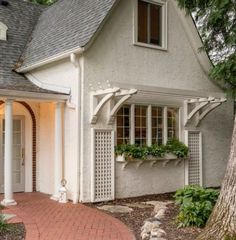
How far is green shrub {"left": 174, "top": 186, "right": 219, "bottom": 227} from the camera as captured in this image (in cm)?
717

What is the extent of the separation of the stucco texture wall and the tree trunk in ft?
13.6

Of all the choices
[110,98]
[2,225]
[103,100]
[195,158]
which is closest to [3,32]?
[103,100]

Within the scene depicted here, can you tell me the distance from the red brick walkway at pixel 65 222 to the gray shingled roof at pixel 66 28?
3.97m

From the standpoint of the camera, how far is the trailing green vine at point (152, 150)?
10227 millimetres

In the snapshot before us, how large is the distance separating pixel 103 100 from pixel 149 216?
10.1 feet

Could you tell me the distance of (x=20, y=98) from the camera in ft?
31.0

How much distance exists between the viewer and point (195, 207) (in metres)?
7.20

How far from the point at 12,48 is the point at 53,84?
2.62m

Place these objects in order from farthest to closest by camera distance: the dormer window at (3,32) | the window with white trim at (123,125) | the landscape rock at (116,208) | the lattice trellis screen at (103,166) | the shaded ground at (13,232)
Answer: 1. the dormer window at (3,32)
2. the window with white trim at (123,125)
3. the lattice trellis screen at (103,166)
4. the landscape rock at (116,208)
5. the shaded ground at (13,232)

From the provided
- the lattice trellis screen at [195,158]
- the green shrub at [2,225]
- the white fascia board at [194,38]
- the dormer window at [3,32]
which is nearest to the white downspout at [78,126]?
the green shrub at [2,225]

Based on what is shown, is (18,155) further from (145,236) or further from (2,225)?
(145,236)

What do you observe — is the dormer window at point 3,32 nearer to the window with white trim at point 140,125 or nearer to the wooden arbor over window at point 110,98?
the wooden arbor over window at point 110,98

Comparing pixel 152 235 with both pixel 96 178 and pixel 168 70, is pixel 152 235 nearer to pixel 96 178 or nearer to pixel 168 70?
pixel 96 178

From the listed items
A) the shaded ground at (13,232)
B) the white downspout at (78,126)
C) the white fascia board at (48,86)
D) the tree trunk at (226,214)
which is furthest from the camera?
the white fascia board at (48,86)
